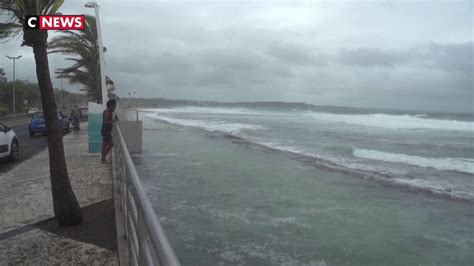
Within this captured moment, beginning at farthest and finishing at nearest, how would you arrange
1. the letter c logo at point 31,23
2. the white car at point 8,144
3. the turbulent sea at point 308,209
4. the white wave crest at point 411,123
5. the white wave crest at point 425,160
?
1. the white wave crest at point 411,123
2. the white wave crest at point 425,160
3. the white car at point 8,144
4. the turbulent sea at point 308,209
5. the letter c logo at point 31,23

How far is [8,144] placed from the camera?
1200 centimetres

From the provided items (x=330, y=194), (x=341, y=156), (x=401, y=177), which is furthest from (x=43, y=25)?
(x=341, y=156)

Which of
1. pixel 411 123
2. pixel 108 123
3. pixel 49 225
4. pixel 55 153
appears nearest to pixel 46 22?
pixel 55 153

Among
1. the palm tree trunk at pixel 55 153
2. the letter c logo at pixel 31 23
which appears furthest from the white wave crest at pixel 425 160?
the letter c logo at pixel 31 23

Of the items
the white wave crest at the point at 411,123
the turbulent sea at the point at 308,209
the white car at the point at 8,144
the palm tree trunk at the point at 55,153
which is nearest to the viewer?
the palm tree trunk at the point at 55,153

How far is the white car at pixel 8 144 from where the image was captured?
1174cm

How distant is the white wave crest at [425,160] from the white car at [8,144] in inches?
553

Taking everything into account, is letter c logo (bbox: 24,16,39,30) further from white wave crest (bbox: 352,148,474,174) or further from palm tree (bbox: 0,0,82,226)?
white wave crest (bbox: 352,148,474,174)

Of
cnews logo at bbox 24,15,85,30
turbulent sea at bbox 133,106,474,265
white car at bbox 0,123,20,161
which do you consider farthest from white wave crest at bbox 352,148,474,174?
cnews logo at bbox 24,15,85,30

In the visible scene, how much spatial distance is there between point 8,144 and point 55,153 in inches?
313

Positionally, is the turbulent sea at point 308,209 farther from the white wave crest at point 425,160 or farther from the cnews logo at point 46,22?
the cnews logo at point 46,22

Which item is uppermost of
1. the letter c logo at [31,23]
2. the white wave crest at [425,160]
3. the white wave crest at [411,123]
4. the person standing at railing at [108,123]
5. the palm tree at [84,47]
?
the palm tree at [84,47]

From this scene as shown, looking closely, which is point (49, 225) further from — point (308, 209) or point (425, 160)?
point (425, 160)

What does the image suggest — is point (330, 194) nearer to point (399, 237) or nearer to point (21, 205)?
point (399, 237)
